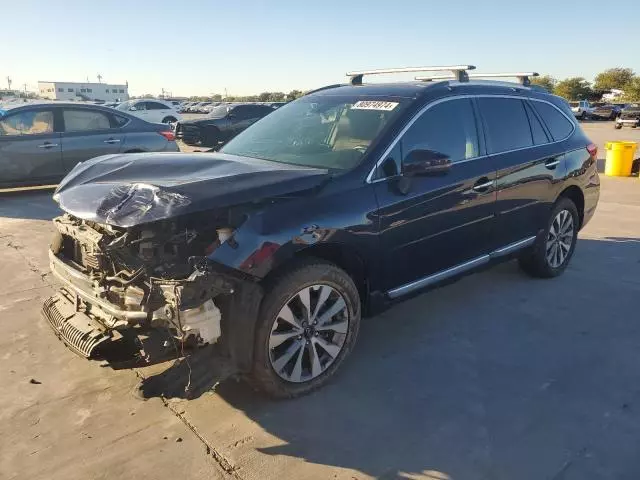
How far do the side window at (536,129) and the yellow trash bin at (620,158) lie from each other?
30.0ft

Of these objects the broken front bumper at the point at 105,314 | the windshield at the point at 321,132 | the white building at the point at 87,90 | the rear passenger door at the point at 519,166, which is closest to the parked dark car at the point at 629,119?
the rear passenger door at the point at 519,166

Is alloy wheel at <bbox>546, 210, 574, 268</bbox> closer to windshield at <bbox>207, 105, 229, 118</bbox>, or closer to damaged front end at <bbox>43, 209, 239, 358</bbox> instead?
damaged front end at <bbox>43, 209, 239, 358</bbox>

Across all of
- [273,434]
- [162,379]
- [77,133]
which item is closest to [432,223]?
[273,434]

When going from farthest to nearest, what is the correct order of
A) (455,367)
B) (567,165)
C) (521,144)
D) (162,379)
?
(567,165) → (521,144) → (455,367) → (162,379)

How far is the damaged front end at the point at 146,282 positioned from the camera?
A: 2828mm

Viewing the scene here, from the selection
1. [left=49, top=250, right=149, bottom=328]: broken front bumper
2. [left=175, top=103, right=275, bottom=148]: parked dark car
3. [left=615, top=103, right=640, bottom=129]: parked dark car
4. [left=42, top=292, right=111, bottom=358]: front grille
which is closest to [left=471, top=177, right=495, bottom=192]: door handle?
[left=49, top=250, right=149, bottom=328]: broken front bumper

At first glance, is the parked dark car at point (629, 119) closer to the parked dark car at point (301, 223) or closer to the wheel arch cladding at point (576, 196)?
the wheel arch cladding at point (576, 196)

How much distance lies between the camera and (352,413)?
10.8 ft

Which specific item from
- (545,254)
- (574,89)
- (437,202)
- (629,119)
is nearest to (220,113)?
(545,254)

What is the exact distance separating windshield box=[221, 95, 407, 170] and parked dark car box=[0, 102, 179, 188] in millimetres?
5887

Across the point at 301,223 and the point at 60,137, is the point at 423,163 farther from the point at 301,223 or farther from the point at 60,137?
the point at 60,137

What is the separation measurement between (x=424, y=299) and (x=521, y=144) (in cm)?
162

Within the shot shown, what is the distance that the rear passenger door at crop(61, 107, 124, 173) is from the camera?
961 centimetres

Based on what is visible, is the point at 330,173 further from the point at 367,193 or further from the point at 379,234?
the point at 379,234
